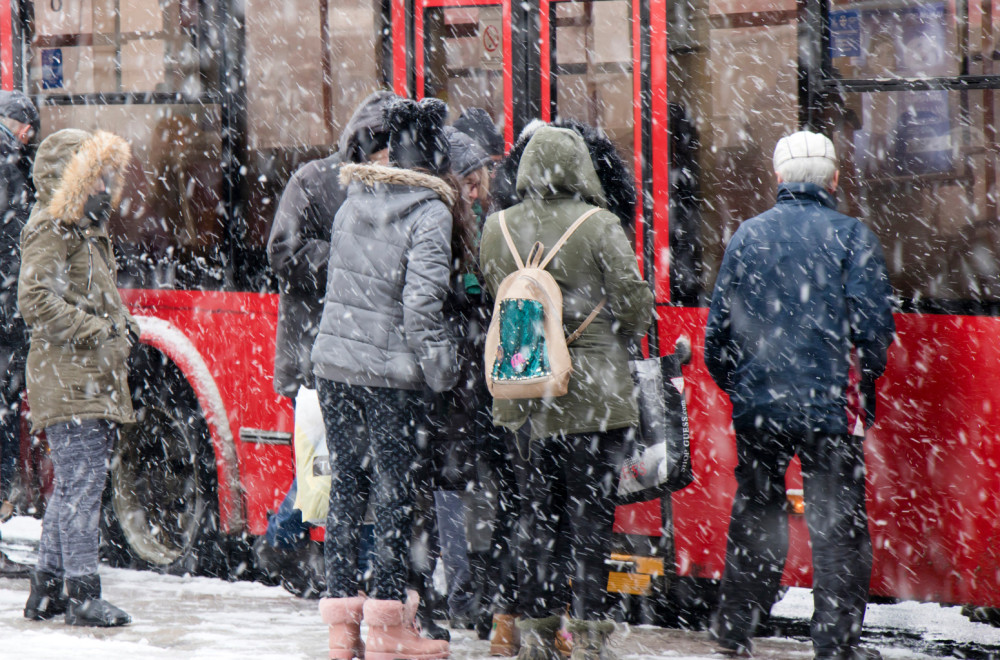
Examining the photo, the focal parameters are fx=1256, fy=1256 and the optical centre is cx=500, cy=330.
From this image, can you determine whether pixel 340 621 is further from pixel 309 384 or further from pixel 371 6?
pixel 371 6

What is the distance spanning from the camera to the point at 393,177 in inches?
179

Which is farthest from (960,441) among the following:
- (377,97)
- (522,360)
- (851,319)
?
(377,97)

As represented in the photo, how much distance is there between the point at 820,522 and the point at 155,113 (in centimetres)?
371

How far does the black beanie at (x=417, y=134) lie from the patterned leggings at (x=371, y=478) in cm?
85

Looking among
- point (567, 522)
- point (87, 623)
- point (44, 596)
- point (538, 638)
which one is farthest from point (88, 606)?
point (567, 522)

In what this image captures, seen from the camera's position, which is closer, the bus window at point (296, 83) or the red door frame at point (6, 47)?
the bus window at point (296, 83)

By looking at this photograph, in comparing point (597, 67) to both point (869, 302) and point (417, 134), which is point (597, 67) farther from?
point (869, 302)

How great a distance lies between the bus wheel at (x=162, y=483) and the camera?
245 inches

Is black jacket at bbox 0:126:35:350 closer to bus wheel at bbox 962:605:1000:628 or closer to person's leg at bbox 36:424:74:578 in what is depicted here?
person's leg at bbox 36:424:74:578

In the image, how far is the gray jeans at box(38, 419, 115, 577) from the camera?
5250 millimetres

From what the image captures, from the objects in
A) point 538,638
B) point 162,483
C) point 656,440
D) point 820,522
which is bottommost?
point 538,638

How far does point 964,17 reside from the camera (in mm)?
4414

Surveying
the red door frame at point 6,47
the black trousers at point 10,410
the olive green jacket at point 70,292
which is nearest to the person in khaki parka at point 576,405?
the olive green jacket at point 70,292

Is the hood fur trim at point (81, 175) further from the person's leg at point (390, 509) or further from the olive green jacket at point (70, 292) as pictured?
the person's leg at point (390, 509)
